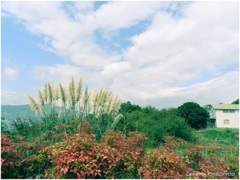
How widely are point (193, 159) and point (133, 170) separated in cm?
137

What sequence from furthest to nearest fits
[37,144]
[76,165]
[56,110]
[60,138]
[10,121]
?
[56,110], [10,121], [60,138], [37,144], [76,165]

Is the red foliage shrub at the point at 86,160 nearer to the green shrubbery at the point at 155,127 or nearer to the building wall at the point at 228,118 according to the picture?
the green shrubbery at the point at 155,127

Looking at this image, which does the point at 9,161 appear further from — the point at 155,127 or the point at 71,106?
the point at 155,127

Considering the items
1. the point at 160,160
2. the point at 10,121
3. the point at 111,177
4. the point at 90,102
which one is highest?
the point at 90,102

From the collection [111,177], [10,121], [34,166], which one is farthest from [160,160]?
[10,121]

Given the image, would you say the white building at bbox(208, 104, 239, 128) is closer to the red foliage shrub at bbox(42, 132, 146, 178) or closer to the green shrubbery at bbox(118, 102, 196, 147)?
the green shrubbery at bbox(118, 102, 196, 147)

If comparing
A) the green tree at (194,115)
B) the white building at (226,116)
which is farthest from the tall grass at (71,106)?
the white building at (226,116)

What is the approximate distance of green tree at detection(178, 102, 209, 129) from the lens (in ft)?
102

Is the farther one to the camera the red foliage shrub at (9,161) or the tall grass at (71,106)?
the tall grass at (71,106)

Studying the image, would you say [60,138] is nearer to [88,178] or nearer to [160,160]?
[88,178]

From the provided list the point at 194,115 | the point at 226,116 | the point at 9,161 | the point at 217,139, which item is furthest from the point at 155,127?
the point at 226,116

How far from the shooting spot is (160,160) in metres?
4.10

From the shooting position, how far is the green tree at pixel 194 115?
3109 cm

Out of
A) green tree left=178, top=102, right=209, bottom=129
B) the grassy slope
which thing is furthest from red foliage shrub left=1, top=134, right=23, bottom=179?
green tree left=178, top=102, right=209, bottom=129
